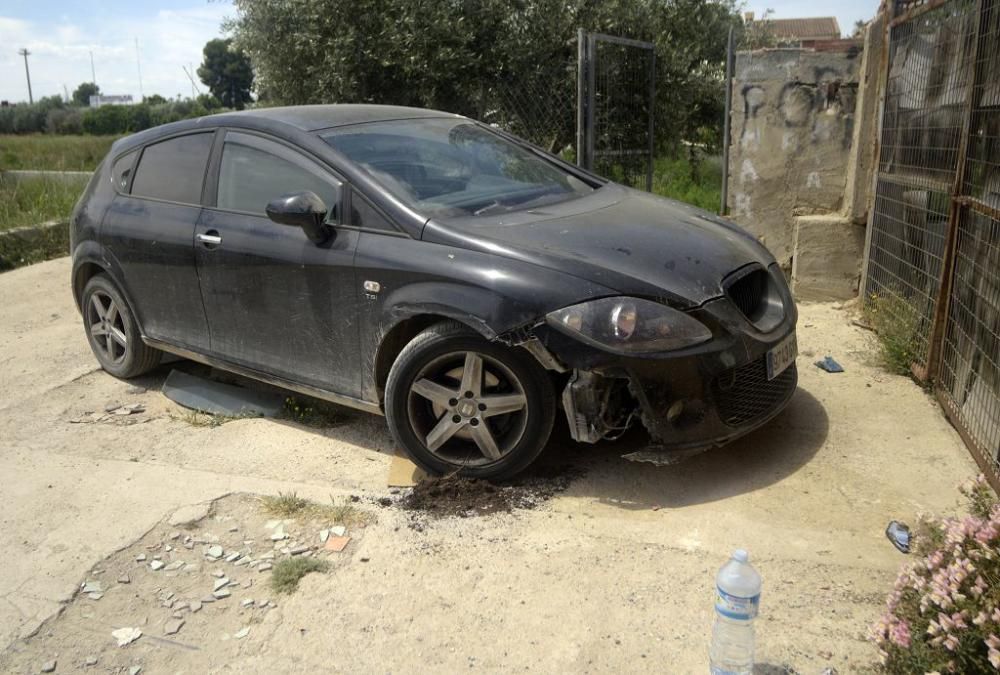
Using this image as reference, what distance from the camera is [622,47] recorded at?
955cm

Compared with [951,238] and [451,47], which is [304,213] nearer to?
[951,238]

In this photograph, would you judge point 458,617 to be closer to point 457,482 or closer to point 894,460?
point 457,482

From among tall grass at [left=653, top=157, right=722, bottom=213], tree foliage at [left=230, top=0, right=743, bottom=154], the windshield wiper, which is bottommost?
tall grass at [left=653, top=157, right=722, bottom=213]

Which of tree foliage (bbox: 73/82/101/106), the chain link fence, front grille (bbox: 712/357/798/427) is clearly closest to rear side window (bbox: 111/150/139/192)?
front grille (bbox: 712/357/798/427)

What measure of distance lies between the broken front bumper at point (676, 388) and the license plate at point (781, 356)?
46 millimetres

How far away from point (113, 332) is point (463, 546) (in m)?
3.40

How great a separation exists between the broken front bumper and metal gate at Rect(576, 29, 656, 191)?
16.9ft

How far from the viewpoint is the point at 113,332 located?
5.73 meters

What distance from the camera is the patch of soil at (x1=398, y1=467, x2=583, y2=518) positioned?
3775 mm

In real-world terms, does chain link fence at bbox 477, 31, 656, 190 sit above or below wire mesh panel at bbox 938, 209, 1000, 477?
above

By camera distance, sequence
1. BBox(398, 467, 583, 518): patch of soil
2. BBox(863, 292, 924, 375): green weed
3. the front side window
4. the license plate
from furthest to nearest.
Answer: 1. BBox(863, 292, 924, 375): green weed
2. the front side window
3. the license plate
4. BBox(398, 467, 583, 518): patch of soil

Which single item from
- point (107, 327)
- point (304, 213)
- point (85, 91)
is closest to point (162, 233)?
point (107, 327)

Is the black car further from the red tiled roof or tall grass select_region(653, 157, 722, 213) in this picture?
the red tiled roof

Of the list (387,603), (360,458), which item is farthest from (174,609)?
(360,458)
